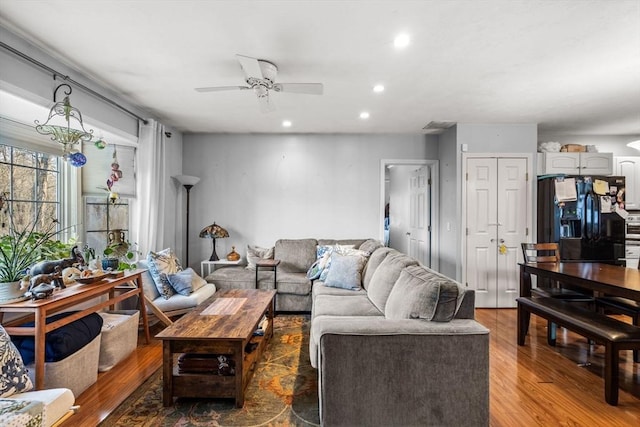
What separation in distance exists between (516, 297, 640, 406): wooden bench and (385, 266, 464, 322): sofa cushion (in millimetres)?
1159

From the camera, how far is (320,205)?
4.99m

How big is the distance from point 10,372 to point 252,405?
4.23 ft

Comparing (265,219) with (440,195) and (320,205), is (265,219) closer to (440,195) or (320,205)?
(320,205)

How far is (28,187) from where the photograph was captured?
9.13 ft

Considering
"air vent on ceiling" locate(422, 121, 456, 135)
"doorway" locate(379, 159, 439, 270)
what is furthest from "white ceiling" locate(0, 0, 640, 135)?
"doorway" locate(379, 159, 439, 270)

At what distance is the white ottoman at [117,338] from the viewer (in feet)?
8.49

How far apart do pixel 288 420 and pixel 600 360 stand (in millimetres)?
2736

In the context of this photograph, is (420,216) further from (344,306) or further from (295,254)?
(344,306)

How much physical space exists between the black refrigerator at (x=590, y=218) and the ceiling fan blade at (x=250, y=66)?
384cm

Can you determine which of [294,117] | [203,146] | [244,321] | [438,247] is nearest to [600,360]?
[438,247]

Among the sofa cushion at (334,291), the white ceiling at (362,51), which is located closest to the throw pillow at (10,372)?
the white ceiling at (362,51)

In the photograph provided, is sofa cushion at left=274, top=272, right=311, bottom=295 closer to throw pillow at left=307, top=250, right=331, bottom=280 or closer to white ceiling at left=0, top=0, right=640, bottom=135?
throw pillow at left=307, top=250, right=331, bottom=280

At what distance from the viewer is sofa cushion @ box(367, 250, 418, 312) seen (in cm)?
260

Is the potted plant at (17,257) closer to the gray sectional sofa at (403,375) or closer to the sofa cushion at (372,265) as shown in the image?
the gray sectional sofa at (403,375)
